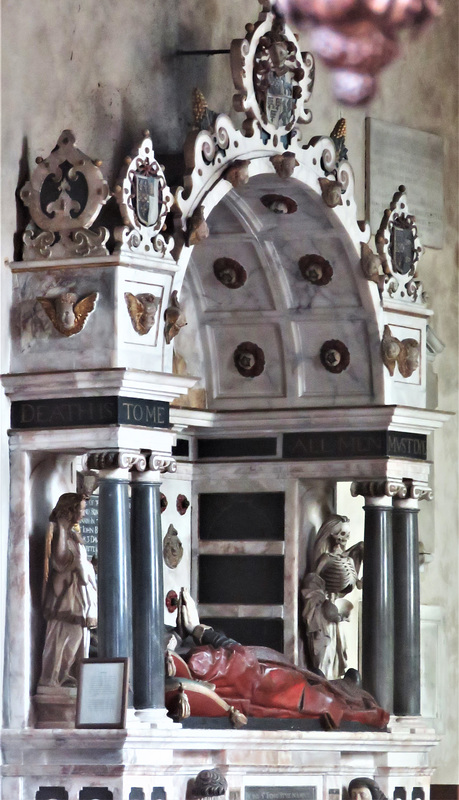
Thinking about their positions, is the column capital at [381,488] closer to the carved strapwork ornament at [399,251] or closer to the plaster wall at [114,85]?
the carved strapwork ornament at [399,251]

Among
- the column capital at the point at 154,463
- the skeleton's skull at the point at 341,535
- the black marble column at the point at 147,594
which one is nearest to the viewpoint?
the black marble column at the point at 147,594

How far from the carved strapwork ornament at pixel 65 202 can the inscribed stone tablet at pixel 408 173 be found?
18.6 ft

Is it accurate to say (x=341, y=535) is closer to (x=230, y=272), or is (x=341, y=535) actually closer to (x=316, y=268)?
(x=316, y=268)

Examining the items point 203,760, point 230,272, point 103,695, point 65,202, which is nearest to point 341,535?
point 230,272

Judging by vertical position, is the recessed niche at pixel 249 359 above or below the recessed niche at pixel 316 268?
below

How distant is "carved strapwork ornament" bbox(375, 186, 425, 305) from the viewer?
14.1 meters

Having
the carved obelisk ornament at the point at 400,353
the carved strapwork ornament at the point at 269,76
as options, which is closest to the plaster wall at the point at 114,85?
the carved strapwork ornament at the point at 269,76

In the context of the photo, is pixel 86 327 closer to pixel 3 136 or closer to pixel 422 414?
pixel 3 136

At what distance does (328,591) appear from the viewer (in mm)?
14305

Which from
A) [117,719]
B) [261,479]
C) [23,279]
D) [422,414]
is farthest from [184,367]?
[117,719]

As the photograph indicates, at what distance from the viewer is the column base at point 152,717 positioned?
1127 centimetres

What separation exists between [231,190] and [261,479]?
2.58m

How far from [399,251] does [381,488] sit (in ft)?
6.59

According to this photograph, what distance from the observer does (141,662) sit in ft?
37.8
